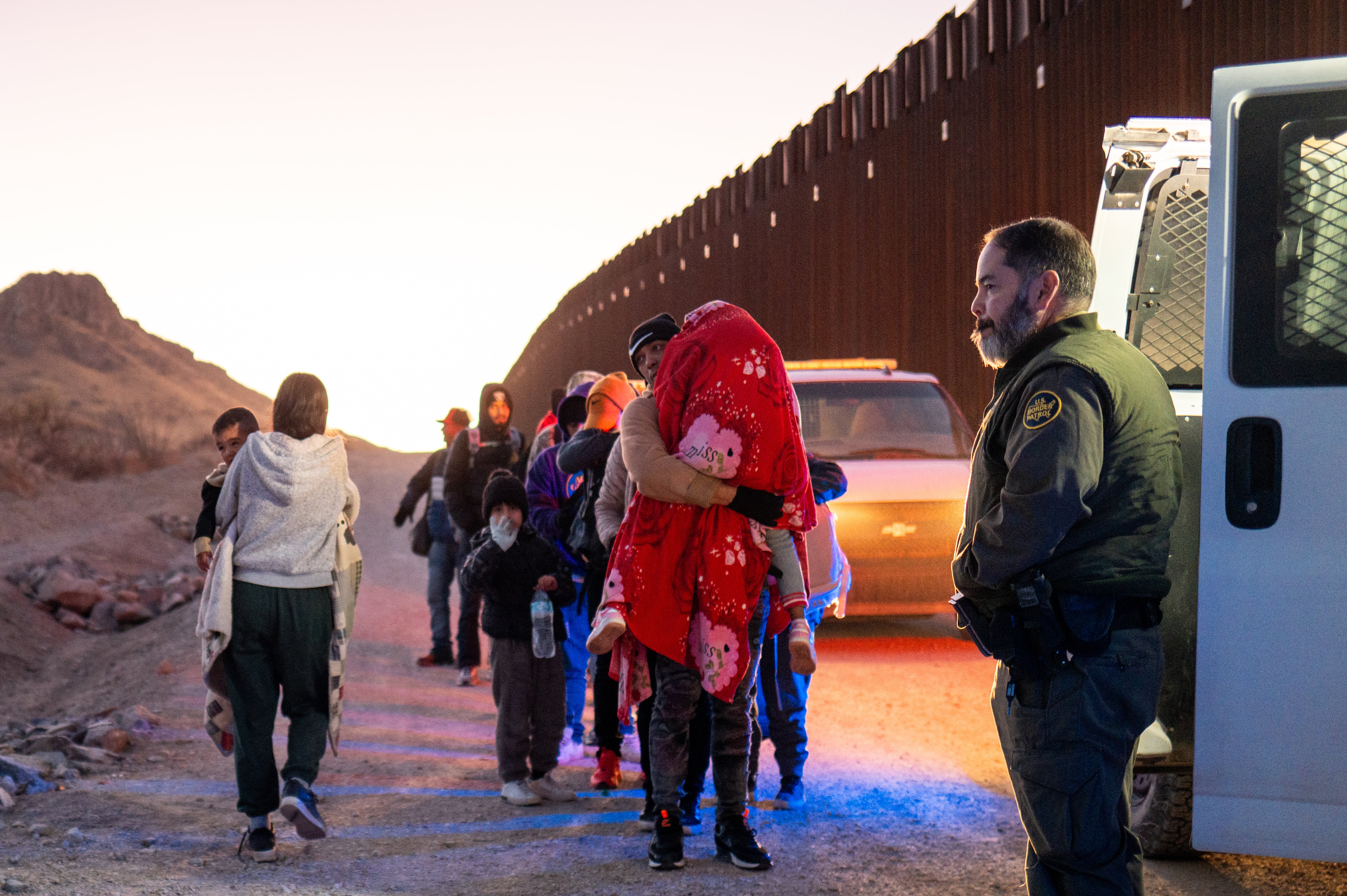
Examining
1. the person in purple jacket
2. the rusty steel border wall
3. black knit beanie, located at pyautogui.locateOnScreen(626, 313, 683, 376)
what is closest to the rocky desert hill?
the rusty steel border wall

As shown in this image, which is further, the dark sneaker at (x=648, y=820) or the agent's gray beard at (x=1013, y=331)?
the dark sneaker at (x=648, y=820)

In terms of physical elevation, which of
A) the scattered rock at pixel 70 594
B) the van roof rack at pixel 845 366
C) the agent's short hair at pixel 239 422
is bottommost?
the scattered rock at pixel 70 594

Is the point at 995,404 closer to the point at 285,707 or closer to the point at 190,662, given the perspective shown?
the point at 285,707

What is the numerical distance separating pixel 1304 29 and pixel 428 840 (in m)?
8.32

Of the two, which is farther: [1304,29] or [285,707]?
[1304,29]

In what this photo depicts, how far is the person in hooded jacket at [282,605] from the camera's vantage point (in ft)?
15.0

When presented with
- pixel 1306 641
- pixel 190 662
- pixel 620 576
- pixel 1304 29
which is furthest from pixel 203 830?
pixel 1304 29

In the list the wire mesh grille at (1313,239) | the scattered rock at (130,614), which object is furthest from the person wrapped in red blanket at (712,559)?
the scattered rock at (130,614)

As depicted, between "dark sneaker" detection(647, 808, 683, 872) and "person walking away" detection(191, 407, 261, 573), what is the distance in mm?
1982

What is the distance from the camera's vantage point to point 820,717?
22.8ft

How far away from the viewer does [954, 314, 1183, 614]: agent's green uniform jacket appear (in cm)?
263

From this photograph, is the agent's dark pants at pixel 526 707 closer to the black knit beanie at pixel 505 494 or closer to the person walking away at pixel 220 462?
the black knit beanie at pixel 505 494

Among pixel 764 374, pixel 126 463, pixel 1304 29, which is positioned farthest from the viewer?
pixel 126 463

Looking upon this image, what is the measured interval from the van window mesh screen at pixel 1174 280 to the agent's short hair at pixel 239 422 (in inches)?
135
